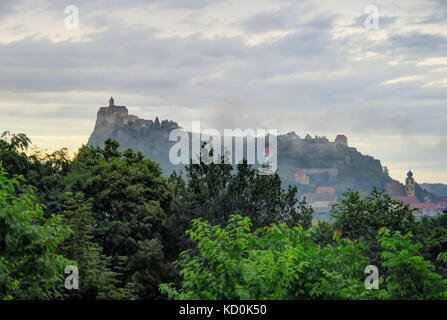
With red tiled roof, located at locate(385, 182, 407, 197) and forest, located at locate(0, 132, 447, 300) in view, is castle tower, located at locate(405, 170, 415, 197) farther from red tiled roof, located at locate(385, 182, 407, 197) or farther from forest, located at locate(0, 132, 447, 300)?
forest, located at locate(0, 132, 447, 300)

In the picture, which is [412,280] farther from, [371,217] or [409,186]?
Result: [409,186]

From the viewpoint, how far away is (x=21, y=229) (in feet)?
33.5

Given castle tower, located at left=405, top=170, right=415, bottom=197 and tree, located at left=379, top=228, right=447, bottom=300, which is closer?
tree, located at left=379, top=228, right=447, bottom=300

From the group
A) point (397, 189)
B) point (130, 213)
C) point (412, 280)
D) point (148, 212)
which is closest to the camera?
point (412, 280)

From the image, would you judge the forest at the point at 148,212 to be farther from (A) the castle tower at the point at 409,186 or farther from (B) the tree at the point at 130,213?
(A) the castle tower at the point at 409,186

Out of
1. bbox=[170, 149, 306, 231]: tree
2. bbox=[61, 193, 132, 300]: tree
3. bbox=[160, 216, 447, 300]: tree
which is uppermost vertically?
bbox=[170, 149, 306, 231]: tree

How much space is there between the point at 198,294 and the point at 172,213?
26971 mm

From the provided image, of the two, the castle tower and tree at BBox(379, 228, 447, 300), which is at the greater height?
the castle tower

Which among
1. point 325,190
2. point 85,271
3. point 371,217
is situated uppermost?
point 325,190

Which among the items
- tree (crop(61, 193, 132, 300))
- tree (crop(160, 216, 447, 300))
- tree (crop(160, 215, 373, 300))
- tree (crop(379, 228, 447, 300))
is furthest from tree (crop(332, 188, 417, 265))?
tree (crop(379, 228, 447, 300))

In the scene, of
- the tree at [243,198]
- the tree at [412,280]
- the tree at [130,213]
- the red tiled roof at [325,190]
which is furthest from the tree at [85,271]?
the red tiled roof at [325,190]

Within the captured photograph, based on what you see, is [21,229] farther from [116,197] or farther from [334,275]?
[116,197]

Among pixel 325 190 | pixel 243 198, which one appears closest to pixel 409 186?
pixel 325 190

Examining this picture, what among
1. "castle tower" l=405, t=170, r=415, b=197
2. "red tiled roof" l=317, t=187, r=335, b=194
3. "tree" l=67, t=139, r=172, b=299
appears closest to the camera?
"tree" l=67, t=139, r=172, b=299
